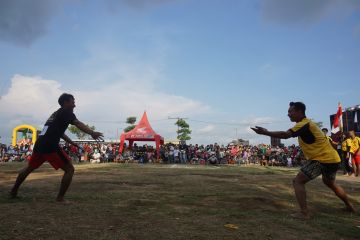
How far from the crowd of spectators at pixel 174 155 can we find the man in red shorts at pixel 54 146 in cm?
2026

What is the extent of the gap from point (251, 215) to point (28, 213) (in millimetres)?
2936

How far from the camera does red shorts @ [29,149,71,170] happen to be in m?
6.01

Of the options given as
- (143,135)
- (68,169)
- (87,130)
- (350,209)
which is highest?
(143,135)

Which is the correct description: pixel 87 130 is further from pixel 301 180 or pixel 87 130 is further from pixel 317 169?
pixel 317 169

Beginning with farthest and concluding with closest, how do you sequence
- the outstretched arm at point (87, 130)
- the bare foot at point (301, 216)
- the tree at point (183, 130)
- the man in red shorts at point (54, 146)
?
the tree at point (183, 130)
the man in red shorts at point (54, 146)
the outstretched arm at point (87, 130)
the bare foot at point (301, 216)

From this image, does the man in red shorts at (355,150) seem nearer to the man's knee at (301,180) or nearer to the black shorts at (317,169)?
the black shorts at (317,169)

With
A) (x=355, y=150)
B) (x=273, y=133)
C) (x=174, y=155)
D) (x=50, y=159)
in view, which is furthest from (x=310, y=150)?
(x=174, y=155)

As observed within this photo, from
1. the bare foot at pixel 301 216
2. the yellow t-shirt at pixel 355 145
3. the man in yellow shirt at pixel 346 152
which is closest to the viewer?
the bare foot at pixel 301 216

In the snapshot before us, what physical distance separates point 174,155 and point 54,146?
22273mm

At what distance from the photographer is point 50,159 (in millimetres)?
6035

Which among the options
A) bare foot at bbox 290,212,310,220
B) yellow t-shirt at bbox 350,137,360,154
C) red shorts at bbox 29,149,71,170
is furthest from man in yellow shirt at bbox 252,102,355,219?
yellow t-shirt at bbox 350,137,360,154

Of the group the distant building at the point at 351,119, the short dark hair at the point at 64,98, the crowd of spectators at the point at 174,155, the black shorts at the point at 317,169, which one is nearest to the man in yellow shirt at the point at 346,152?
the distant building at the point at 351,119

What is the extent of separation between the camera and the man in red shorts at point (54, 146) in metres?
5.99

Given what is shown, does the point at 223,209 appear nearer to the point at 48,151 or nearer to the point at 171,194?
the point at 171,194
